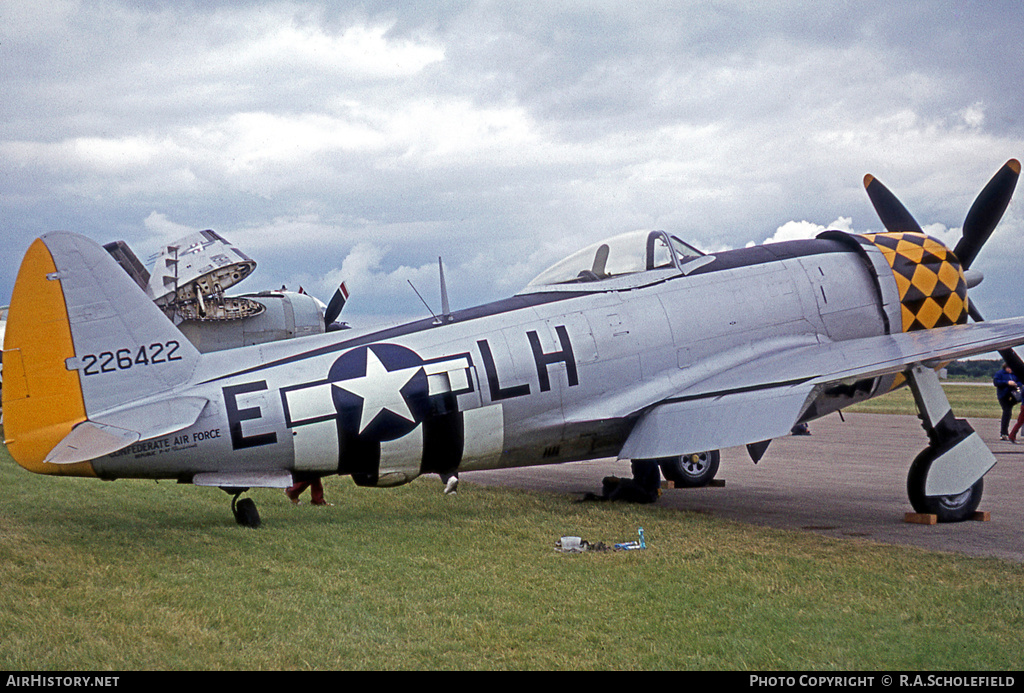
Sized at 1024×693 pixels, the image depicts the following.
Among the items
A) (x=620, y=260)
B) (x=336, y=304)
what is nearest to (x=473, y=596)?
(x=620, y=260)

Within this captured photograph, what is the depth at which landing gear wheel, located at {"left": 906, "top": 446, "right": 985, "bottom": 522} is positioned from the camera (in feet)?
29.1

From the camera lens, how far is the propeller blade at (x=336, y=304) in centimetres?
1856

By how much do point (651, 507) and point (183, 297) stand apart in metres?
9.92

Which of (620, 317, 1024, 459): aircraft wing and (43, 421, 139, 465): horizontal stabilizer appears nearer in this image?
(43, 421, 139, 465): horizontal stabilizer

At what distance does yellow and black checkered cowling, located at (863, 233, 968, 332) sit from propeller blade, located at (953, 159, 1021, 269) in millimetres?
773

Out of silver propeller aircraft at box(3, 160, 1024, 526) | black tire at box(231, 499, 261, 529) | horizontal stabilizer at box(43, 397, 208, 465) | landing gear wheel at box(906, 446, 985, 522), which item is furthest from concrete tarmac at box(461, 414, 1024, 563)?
horizontal stabilizer at box(43, 397, 208, 465)

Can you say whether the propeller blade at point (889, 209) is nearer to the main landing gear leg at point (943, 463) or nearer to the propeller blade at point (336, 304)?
the main landing gear leg at point (943, 463)

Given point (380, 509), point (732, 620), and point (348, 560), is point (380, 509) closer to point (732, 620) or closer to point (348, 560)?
point (348, 560)

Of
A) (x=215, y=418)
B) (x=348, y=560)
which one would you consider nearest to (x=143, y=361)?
(x=215, y=418)

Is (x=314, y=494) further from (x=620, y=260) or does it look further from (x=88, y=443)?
(x=620, y=260)

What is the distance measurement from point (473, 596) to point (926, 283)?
7.27 metres

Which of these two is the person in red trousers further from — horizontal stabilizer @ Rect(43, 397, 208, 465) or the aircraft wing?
the aircraft wing

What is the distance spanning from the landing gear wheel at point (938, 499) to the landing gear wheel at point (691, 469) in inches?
126

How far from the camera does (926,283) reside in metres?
10.2
